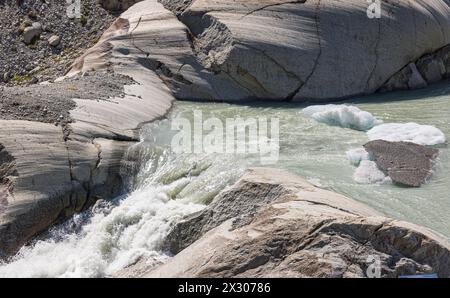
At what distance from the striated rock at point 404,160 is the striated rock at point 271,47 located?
574 cm

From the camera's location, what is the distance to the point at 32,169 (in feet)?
40.7

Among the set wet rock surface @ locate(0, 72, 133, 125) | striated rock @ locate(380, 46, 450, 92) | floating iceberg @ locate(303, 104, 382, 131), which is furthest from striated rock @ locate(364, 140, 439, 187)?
striated rock @ locate(380, 46, 450, 92)

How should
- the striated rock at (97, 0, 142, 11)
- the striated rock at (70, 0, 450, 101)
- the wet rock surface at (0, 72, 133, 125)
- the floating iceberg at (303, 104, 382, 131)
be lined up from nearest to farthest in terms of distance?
the wet rock surface at (0, 72, 133, 125), the floating iceberg at (303, 104, 382, 131), the striated rock at (70, 0, 450, 101), the striated rock at (97, 0, 142, 11)

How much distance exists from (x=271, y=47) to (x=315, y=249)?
11.6 meters

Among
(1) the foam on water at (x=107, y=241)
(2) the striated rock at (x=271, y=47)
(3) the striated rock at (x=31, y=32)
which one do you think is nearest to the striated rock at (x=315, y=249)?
(1) the foam on water at (x=107, y=241)

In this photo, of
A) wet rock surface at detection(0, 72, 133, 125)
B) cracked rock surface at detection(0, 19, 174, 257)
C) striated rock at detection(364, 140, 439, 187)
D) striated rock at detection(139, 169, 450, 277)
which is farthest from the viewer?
wet rock surface at detection(0, 72, 133, 125)

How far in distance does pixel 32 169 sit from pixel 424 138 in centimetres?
818

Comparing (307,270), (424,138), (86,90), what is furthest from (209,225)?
(86,90)

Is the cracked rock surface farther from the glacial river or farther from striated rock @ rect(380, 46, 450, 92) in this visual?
striated rock @ rect(380, 46, 450, 92)

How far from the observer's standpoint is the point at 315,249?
27.0 feet

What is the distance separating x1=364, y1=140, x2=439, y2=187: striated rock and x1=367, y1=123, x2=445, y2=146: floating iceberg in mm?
526

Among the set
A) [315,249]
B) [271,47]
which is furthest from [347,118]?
[315,249]

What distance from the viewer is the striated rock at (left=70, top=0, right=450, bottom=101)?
19109 mm
